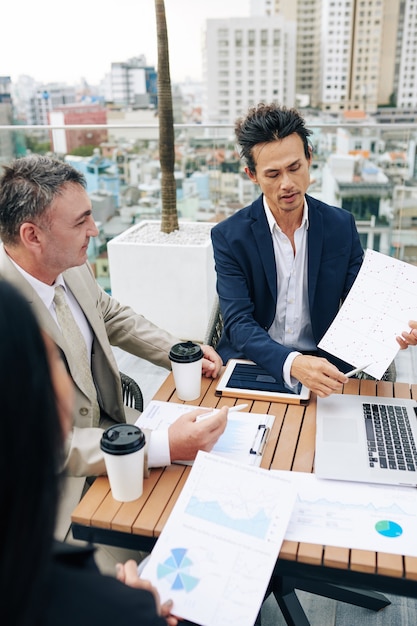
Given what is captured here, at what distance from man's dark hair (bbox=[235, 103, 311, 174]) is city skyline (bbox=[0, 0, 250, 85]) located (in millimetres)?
2288

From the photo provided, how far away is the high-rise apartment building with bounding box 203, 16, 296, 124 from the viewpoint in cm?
856

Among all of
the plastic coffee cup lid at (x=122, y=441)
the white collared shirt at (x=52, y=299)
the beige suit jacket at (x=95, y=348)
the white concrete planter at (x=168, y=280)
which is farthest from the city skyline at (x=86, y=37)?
the plastic coffee cup lid at (x=122, y=441)

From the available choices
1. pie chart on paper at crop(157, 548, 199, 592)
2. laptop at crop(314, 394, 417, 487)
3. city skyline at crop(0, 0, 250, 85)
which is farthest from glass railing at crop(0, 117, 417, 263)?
pie chart on paper at crop(157, 548, 199, 592)

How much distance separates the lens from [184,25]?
4594 mm

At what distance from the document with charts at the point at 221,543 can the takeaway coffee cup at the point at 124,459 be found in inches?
4.0

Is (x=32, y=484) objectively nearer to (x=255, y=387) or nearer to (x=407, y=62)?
(x=255, y=387)

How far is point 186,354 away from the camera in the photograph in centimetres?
147

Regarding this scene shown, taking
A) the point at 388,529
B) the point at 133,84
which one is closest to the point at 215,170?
the point at 133,84

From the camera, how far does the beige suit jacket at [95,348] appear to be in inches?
49.5

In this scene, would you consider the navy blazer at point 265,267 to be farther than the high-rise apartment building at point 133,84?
No

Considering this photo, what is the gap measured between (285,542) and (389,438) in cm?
43

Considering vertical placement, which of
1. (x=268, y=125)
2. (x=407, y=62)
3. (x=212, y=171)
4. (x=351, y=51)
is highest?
(x=351, y=51)

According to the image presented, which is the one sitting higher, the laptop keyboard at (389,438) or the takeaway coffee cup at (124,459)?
the takeaway coffee cup at (124,459)

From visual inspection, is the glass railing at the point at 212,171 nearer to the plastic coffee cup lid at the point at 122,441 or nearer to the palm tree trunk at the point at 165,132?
the palm tree trunk at the point at 165,132
